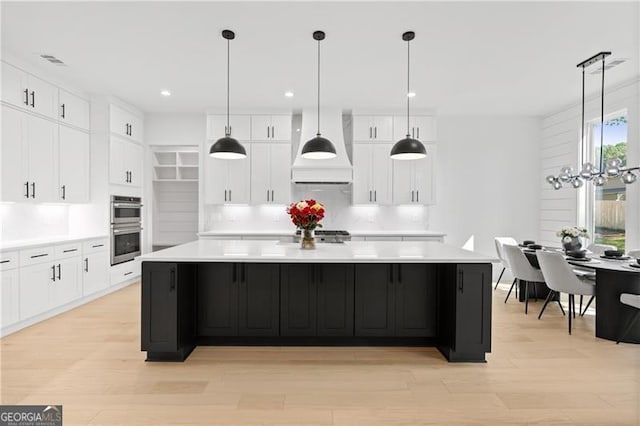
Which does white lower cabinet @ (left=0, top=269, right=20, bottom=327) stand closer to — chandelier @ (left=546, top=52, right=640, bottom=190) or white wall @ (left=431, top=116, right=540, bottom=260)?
white wall @ (left=431, top=116, right=540, bottom=260)

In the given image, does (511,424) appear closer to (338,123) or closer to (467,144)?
(338,123)

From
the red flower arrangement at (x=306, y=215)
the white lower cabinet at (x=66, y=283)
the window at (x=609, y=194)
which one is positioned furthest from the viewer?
the window at (x=609, y=194)

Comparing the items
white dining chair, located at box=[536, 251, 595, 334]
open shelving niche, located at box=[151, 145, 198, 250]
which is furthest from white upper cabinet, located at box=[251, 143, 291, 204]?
white dining chair, located at box=[536, 251, 595, 334]

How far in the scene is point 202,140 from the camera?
21.1 feet

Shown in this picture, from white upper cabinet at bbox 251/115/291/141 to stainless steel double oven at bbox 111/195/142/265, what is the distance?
2228 millimetres

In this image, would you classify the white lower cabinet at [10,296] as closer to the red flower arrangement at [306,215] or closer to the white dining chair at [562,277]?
the red flower arrangement at [306,215]

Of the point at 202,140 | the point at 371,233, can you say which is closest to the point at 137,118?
the point at 202,140

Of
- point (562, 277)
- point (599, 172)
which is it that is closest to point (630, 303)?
point (562, 277)

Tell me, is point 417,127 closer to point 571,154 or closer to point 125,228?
point 571,154

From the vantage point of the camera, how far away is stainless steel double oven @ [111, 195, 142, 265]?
18.1 feet

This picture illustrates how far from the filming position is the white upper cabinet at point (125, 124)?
18.1 feet

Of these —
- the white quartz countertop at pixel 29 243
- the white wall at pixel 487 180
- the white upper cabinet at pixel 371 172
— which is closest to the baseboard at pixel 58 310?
the white quartz countertop at pixel 29 243

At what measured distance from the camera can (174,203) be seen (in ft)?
22.6

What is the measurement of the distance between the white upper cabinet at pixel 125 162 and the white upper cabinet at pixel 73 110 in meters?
0.44
